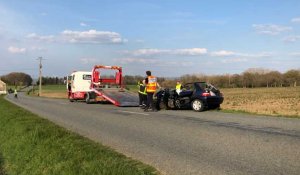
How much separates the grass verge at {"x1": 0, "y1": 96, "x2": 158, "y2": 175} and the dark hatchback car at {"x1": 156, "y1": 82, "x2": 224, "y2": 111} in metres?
8.06

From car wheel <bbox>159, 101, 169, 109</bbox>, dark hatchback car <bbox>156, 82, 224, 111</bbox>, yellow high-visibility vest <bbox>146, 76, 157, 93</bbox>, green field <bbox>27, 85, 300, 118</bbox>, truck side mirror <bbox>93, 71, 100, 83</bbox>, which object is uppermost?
truck side mirror <bbox>93, 71, 100, 83</bbox>

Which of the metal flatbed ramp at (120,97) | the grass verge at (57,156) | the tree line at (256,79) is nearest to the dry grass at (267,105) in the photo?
the metal flatbed ramp at (120,97)

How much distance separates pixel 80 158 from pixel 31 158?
1.95 m

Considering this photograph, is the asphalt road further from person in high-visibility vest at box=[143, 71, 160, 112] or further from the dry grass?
the dry grass

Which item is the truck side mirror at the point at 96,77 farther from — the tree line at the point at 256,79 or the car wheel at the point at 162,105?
the tree line at the point at 256,79

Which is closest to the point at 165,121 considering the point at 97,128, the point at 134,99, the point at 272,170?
the point at 97,128

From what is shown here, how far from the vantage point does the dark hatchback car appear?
1884cm

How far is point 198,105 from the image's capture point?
18906 mm

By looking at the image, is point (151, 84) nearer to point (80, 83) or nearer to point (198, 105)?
point (198, 105)

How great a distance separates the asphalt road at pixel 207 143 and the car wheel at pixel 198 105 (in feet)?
15.0

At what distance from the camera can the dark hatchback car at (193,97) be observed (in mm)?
18844

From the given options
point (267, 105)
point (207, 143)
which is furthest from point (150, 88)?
point (267, 105)

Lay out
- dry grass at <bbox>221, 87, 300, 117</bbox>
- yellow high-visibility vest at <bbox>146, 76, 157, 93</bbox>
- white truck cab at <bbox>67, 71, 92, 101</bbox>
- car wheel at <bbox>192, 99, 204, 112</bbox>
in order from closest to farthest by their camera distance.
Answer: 1. car wheel at <bbox>192, 99, 204, 112</bbox>
2. yellow high-visibility vest at <bbox>146, 76, 157, 93</bbox>
3. dry grass at <bbox>221, 87, 300, 117</bbox>
4. white truck cab at <bbox>67, 71, 92, 101</bbox>

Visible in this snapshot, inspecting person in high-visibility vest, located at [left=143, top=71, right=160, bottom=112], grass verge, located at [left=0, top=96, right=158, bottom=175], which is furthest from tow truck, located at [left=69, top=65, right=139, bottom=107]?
grass verge, located at [left=0, top=96, right=158, bottom=175]
